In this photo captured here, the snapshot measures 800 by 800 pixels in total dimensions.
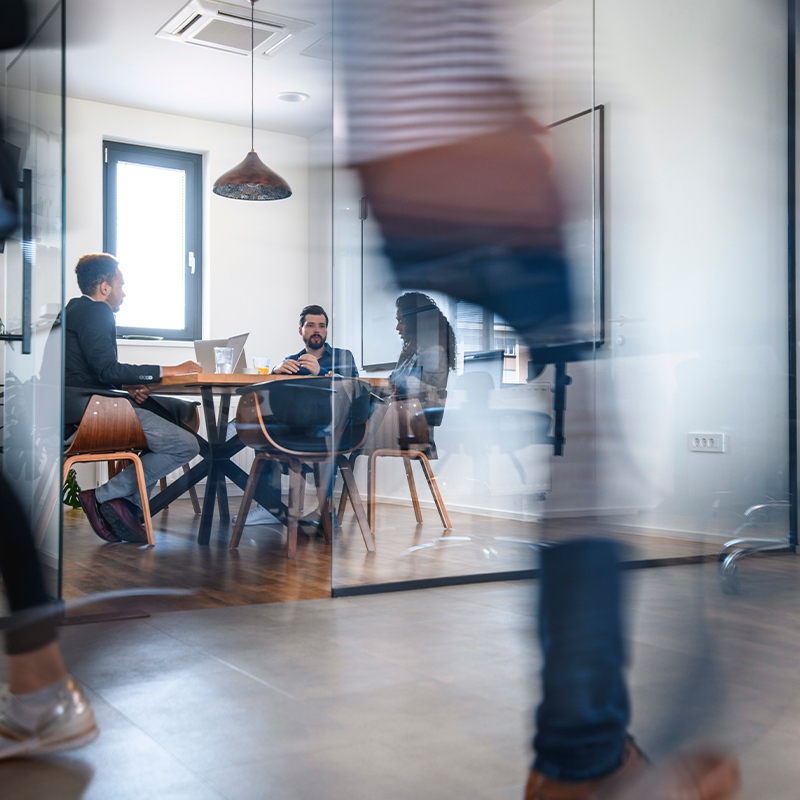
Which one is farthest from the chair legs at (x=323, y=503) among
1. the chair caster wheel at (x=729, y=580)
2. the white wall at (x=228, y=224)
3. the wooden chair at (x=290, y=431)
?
the white wall at (x=228, y=224)

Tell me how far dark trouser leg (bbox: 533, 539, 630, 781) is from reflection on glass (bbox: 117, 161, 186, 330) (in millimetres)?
5660

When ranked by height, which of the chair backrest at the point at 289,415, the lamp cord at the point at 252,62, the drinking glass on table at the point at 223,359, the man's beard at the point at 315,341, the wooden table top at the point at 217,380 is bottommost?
the chair backrest at the point at 289,415

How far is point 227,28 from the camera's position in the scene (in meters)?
4.70

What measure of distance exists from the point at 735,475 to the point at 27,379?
2582 mm

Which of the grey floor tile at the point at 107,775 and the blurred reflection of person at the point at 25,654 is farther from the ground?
the blurred reflection of person at the point at 25,654

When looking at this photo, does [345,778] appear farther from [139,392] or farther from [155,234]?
[155,234]

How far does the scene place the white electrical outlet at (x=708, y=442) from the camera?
324 centimetres

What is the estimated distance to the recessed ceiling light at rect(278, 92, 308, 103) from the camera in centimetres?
575

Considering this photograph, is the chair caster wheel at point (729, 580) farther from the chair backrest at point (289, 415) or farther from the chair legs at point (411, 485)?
the chair backrest at point (289, 415)

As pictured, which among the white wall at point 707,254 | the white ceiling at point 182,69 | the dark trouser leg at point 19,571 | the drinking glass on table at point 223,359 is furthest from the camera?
the white ceiling at point 182,69

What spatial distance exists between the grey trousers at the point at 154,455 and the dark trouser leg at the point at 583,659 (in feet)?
10.1

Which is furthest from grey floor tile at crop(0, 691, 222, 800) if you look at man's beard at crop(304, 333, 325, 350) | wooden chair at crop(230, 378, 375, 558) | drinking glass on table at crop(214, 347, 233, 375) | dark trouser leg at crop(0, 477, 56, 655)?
man's beard at crop(304, 333, 325, 350)

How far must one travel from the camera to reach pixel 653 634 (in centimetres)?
93

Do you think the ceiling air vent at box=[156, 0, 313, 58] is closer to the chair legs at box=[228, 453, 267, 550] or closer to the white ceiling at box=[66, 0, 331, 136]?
the white ceiling at box=[66, 0, 331, 136]
